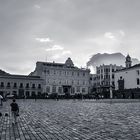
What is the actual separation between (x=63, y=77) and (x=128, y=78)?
27.3 m

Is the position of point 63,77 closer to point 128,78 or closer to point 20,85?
point 20,85

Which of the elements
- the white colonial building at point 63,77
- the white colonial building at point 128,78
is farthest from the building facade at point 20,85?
the white colonial building at point 128,78

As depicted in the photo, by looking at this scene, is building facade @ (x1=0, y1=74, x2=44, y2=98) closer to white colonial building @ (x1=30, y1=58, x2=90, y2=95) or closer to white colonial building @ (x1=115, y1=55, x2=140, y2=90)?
→ white colonial building @ (x1=30, y1=58, x2=90, y2=95)

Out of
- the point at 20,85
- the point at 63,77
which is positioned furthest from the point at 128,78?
the point at 20,85

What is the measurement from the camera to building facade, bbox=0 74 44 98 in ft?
284

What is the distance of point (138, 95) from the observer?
7569cm

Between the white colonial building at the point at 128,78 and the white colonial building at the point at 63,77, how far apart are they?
17479mm

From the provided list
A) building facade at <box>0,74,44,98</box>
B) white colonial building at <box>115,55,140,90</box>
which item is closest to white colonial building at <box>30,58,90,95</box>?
building facade at <box>0,74,44,98</box>

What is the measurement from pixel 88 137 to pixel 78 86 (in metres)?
95.5

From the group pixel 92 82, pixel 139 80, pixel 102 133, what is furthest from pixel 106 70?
pixel 102 133

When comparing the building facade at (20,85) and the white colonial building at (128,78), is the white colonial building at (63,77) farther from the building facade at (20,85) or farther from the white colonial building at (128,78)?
the white colonial building at (128,78)

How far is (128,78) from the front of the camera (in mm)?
85750

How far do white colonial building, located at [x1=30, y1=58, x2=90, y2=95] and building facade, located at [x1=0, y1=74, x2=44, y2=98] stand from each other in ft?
12.6

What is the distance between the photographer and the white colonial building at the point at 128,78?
267ft
